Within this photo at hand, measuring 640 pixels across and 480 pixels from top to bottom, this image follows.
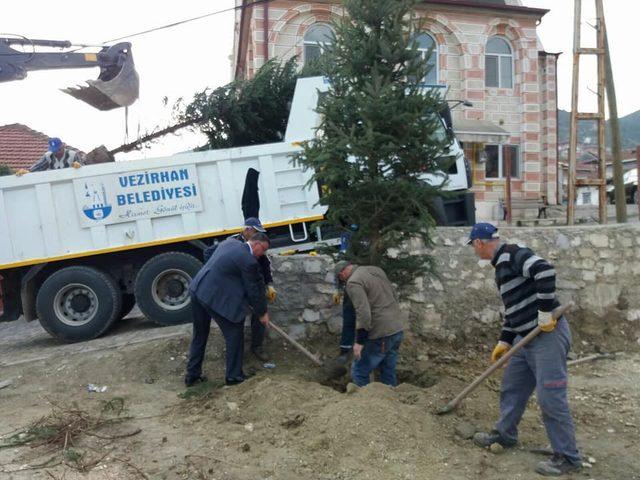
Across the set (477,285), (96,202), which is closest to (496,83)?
(477,285)

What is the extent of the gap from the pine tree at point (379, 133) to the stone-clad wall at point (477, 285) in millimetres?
1600

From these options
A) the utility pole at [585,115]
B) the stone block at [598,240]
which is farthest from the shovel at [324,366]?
the utility pole at [585,115]

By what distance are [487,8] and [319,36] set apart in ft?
18.5

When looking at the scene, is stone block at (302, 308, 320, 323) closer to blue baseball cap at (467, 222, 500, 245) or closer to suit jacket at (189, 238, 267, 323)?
suit jacket at (189, 238, 267, 323)

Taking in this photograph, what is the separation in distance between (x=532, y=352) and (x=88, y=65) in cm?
Result: 858

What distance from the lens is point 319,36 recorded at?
17.8 meters

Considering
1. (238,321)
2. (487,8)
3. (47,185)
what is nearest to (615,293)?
(238,321)

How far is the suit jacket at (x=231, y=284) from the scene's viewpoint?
612 cm

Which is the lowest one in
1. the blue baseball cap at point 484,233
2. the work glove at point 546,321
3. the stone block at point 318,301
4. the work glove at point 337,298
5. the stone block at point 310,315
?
the stone block at point 310,315

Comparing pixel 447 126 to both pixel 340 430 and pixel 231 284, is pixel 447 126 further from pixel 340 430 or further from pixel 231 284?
pixel 340 430

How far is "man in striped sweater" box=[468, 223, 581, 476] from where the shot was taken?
4.17 metres

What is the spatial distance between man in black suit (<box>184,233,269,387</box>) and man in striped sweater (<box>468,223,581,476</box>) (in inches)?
99.4

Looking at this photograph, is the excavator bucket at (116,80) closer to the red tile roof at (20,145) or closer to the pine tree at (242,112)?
the pine tree at (242,112)

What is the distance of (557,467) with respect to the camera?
414cm
